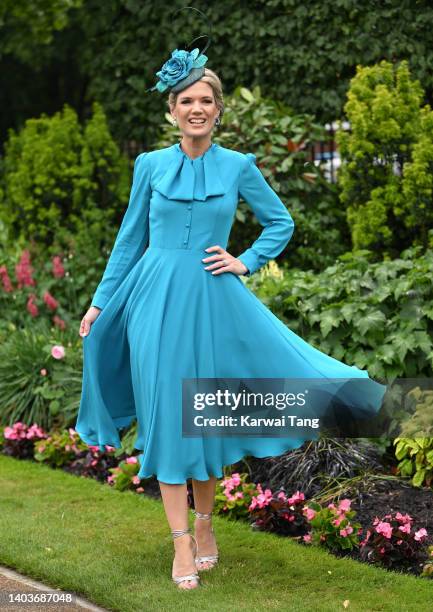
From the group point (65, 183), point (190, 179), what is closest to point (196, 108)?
point (190, 179)

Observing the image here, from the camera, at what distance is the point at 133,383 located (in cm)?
430

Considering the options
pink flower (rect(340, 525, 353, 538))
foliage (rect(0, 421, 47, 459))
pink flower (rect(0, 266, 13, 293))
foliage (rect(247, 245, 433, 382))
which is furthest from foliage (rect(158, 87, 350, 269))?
pink flower (rect(340, 525, 353, 538))

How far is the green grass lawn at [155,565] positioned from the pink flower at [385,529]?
15 centimetres

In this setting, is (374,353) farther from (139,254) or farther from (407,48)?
(407,48)

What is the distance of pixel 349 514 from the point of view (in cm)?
470

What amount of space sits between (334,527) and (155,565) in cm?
79

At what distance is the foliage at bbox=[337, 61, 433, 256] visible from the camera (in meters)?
7.61

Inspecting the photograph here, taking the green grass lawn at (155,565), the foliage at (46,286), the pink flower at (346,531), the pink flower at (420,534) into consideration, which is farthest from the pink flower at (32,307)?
the pink flower at (420,534)

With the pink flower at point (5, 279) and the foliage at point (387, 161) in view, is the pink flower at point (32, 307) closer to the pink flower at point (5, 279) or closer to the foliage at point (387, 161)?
the pink flower at point (5, 279)

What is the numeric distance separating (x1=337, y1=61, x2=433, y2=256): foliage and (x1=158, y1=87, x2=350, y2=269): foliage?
418 mm

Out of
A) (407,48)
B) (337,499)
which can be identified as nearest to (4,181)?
(407,48)

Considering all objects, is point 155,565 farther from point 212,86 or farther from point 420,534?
point 212,86

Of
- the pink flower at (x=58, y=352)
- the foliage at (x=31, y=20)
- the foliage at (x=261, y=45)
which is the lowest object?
the pink flower at (x=58, y=352)

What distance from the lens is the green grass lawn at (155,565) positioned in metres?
4.11
